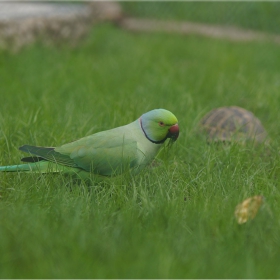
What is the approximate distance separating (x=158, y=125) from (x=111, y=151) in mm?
278

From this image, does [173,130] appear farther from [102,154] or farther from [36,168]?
[36,168]

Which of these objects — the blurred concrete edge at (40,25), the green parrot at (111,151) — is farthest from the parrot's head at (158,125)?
the blurred concrete edge at (40,25)

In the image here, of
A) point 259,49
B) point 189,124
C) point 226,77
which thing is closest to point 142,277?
point 189,124

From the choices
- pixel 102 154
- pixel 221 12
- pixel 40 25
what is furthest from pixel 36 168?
pixel 221 12

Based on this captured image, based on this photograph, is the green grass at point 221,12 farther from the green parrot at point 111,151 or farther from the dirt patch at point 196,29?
the green parrot at point 111,151

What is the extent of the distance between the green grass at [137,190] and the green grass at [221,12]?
3478 mm

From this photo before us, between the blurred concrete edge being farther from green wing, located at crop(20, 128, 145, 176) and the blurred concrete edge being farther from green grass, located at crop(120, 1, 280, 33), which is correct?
green wing, located at crop(20, 128, 145, 176)

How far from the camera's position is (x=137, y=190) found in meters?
2.81

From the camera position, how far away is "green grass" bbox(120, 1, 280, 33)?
8781 mm

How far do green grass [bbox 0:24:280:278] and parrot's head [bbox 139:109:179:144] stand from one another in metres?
0.23

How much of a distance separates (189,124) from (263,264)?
1.87m

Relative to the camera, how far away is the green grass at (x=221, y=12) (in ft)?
28.8

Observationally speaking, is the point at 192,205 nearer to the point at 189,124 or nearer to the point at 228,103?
the point at 189,124

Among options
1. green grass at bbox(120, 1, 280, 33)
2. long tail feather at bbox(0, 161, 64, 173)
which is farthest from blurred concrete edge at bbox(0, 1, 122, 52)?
long tail feather at bbox(0, 161, 64, 173)
